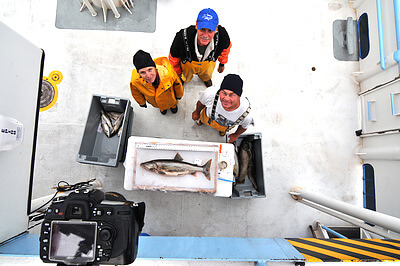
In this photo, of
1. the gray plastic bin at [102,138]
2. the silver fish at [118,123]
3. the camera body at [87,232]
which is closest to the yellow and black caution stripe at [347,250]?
the camera body at [87,232]

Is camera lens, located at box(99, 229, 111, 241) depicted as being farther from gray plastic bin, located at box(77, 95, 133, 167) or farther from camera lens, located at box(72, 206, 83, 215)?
gray plastic bin, located at box(77, 95, 133, 167)

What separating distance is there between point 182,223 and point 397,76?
350cm

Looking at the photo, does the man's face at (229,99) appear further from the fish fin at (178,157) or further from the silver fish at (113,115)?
the silver fish at (113,115)

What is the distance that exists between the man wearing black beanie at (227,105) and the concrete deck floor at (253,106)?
835mm

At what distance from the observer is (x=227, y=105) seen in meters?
2.15

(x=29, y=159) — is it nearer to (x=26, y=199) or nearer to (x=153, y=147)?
(x=26, y=199)

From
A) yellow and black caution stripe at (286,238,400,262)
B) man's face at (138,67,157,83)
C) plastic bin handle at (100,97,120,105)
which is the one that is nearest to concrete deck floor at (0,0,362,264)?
plastic bin handle at (100,97,120,105)

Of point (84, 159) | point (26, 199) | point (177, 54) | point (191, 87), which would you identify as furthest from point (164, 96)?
point (26, 199)

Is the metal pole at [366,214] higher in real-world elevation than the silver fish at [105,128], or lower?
lower

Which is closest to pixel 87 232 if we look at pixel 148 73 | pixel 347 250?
pixel 148 73

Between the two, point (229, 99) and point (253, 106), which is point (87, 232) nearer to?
point (229, 99)

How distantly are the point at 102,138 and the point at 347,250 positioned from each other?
3.00m

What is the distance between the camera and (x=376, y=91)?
312 centimetres

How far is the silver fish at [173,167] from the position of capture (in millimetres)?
2156
